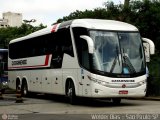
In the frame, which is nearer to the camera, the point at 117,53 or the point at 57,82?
the point at 117,53

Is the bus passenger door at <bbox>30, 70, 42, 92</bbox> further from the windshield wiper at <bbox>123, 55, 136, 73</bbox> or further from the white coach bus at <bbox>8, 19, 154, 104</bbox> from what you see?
the windshield wiper at <bbox>123, 55, 136, 73</bbox>

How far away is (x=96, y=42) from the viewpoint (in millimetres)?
20422

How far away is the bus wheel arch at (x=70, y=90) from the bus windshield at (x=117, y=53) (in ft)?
7.57

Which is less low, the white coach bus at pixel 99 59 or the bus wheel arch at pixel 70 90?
the white coach bus at pixel 99 59

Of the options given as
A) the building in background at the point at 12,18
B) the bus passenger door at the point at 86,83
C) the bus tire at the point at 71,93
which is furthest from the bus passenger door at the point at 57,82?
the building in background at the point at 12,18

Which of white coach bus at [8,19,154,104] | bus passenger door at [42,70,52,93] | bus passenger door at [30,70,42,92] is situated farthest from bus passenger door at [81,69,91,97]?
bus passenger door at [30,70,42,92]

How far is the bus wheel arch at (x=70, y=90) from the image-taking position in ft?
71.7

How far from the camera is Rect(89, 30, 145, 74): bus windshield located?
2016 centimetres

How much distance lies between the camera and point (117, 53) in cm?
2045

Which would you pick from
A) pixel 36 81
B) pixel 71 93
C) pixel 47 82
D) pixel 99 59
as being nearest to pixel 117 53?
pixel 99 59

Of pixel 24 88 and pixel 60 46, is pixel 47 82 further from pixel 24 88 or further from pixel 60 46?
pixel 24 88

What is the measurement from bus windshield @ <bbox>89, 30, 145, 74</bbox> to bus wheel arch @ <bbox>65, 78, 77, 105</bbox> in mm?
2308

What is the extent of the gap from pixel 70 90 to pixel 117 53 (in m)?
3.03

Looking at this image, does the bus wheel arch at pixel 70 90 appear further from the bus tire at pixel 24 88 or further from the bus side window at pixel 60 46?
the bus tire at pixel 24 88
